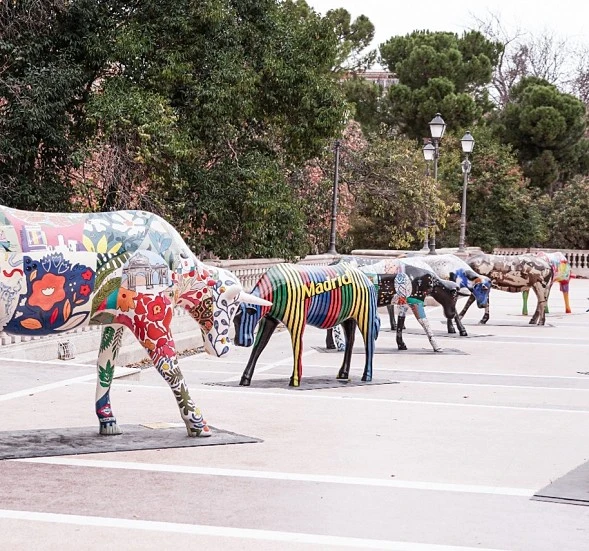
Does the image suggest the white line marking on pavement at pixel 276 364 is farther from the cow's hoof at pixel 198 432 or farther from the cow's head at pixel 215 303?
the cow's hoof at pixel 198 432

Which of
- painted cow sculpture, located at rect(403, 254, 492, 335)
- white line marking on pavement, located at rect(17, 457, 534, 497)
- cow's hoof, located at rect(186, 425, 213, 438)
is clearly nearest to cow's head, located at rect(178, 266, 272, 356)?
cow's hoof, located at rect(186, 425, 213, 438)

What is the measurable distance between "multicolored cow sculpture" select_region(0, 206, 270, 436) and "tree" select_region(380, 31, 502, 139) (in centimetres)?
3997

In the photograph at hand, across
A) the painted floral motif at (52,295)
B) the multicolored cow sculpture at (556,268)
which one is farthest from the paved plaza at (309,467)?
the multicolored cow sculpture at (556,268)

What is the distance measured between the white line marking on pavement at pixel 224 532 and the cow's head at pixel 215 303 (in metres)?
3.24

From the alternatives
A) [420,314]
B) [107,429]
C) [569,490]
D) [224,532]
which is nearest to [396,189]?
[420,314]

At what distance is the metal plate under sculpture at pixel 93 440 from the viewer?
9219 millimetres

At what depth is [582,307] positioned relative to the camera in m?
32.1

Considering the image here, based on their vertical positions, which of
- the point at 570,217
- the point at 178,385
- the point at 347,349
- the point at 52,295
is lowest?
the point at 347,349

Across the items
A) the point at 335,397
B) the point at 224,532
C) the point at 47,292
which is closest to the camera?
the point at 224,532

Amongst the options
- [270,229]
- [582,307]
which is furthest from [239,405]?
[582,307]

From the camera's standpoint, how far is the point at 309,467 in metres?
9.02

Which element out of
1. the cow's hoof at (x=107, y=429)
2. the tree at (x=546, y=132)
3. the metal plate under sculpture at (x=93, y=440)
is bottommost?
the metal plate under sculpture at (x=93, y=440)

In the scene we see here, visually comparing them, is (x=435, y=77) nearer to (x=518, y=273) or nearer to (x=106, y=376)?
(x=518, y=273)

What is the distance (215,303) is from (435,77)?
138 feet
